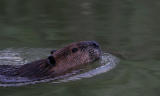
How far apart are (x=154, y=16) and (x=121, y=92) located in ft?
17.0

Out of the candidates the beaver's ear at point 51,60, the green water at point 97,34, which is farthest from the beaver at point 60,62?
the green water at point 97,34

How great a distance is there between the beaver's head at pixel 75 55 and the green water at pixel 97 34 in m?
0.46

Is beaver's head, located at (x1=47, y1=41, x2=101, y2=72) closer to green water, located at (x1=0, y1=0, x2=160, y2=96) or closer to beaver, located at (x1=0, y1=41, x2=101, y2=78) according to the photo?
beaver, located at (x1=0, y1=41, x2=101, y2=78)

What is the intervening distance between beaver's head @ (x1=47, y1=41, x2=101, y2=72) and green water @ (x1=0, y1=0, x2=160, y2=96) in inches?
18.1

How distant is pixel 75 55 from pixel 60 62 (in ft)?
0.96

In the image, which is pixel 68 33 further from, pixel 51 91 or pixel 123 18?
pixel 51 91

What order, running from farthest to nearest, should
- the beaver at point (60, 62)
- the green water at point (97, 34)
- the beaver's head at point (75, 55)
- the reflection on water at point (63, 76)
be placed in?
the beaver's head at point (75, 55)
the beaver at point (60, 62)
the reflection on water at point (63, 76)
the green water at point (97, 34)

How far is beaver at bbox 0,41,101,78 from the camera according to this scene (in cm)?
588

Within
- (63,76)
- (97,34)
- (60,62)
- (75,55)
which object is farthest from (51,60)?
(97,34)

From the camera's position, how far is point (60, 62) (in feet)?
19.8

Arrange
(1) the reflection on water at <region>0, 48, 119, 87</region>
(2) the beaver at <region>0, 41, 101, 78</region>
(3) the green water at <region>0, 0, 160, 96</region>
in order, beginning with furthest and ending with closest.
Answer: (2) the beaver at <region>0, 41, 101, 78</region> < (1) the reflection on water at <region>0, 48, 119, 87</region> < (3) the green water at <region>0, 0, 160, 96</region>

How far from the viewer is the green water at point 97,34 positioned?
17.7 ft

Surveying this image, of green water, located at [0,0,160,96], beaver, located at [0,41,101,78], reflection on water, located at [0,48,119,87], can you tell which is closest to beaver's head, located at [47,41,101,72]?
beaver, located at [0,41,101,78]

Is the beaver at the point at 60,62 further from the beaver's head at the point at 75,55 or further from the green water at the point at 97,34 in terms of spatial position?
the green water at the point at 97,34
